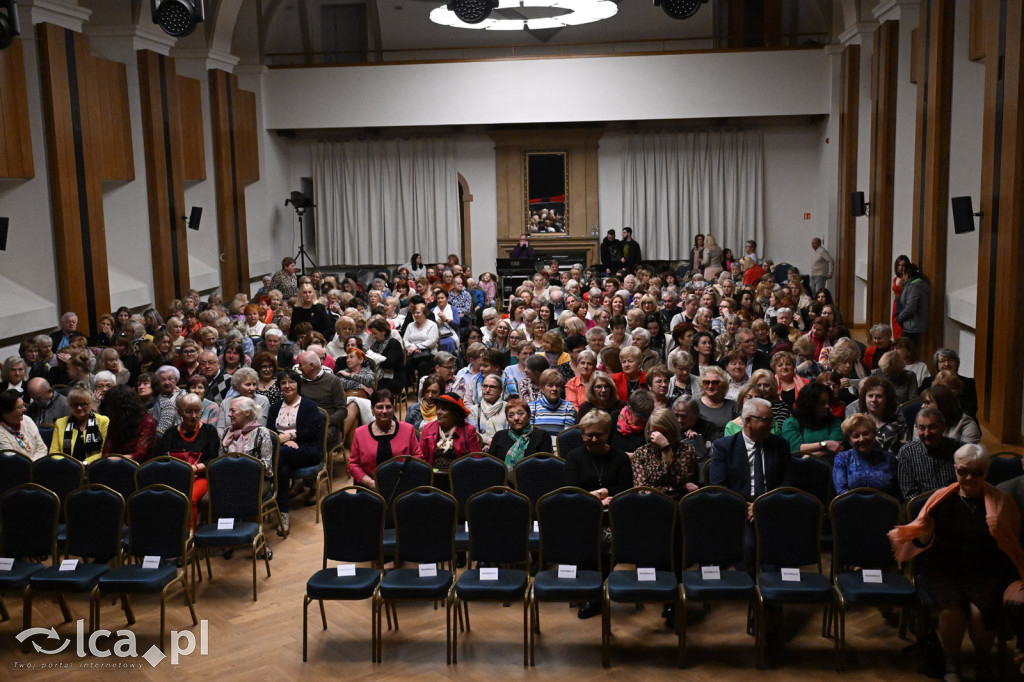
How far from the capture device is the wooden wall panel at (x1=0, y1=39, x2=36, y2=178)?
32.1 feet

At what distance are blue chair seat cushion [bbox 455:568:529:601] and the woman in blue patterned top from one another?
6.08 ft

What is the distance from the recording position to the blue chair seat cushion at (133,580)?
5.15 meters

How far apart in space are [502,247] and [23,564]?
1362cm

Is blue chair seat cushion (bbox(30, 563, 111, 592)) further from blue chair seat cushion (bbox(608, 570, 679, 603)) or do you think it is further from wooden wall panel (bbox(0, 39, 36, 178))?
wooden wall panel (bbox(0, 39, 36, 178))

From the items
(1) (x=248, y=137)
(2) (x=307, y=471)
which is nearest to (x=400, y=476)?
(2) (x=307, y=471)

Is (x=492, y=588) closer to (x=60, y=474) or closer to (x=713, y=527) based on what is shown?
(x=713, y=527)

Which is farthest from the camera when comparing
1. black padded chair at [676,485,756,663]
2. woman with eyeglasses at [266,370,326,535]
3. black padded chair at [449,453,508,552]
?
woman with eyeglasses at [266,370,326,535]

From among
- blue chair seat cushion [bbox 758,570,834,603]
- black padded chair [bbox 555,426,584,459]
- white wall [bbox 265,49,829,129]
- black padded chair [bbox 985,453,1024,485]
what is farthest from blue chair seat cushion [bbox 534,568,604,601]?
white wall [bbox 265,49,829,129]

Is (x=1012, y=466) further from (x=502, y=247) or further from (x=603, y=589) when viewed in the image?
(x=502, y=247)

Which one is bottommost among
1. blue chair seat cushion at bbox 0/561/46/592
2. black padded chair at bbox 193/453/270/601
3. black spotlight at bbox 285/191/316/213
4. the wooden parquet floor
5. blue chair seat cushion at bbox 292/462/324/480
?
the wooden parquet floor

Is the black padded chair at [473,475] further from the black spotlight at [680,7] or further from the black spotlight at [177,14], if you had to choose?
the black spotlight at [680,7]

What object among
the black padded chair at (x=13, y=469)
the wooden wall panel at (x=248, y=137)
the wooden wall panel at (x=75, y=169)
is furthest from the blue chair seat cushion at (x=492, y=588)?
the wooden wall panel at (x=248, y=137)

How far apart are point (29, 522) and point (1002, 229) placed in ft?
25.8

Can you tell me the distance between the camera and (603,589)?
4.94 metres
